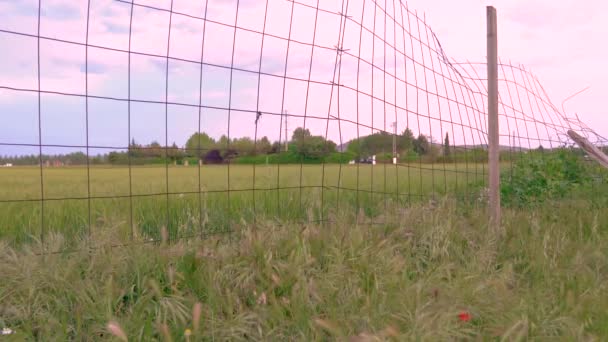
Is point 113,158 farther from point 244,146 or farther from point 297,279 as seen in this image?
point 297,279

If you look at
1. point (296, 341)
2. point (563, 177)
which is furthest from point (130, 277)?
point (563, 177)

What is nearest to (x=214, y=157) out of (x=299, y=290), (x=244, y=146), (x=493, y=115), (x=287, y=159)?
(x=244, y=146)

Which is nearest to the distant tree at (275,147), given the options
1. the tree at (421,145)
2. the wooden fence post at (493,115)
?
the wooden fence post at (493,115)

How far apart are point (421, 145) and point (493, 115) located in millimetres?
1526

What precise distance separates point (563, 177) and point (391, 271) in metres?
5.09

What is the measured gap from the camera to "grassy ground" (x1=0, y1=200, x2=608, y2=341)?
2561 mm

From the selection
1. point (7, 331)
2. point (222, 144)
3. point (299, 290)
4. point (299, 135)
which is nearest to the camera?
point (7, 331)

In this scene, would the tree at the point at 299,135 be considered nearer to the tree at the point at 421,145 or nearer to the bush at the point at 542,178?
the tree at the point at 421,145

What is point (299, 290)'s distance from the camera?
290 centimetres

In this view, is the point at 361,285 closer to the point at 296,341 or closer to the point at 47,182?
the point at 296,341

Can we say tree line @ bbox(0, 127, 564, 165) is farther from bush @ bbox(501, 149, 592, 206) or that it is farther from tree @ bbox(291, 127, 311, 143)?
bush @ bbox(501, 149, 592, 206)

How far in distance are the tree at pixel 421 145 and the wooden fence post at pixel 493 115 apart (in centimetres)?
124

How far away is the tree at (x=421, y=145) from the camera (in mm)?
6631

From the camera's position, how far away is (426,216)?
4.52 meters
